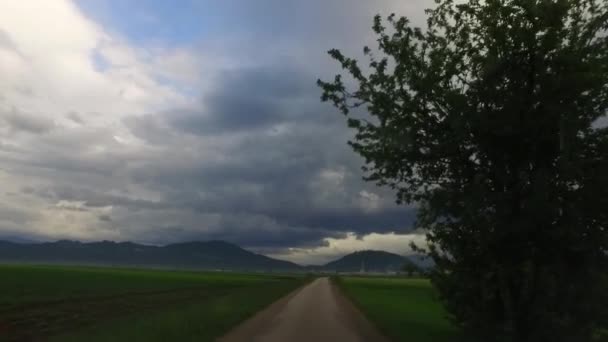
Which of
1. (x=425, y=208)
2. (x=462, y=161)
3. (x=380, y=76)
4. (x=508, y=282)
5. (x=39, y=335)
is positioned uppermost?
(x=380, y=76)

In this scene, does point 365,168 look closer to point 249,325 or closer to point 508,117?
point 508,117

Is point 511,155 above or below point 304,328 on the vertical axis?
above

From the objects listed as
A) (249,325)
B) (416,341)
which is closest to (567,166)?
(416,341)

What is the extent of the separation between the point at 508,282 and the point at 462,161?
304 centimetres

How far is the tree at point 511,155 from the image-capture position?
13547mm

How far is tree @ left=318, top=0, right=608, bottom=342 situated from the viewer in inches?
533

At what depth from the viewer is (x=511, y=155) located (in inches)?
571

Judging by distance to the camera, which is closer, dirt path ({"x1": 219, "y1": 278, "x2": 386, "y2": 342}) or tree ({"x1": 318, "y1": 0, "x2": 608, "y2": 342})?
tree ({"x1": 318, "y1": 0, "x2": 608, "y2": 342})

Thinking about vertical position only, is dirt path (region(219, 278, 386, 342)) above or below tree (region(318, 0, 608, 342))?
below

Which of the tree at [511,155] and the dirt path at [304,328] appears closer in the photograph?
the tree at [511,155]

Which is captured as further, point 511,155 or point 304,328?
point 304,328

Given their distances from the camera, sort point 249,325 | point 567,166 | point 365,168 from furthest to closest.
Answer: point 249,325 < point 365,168 < point 567,166

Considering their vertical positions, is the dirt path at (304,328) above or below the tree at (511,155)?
below

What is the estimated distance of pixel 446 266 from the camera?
51.3ft
